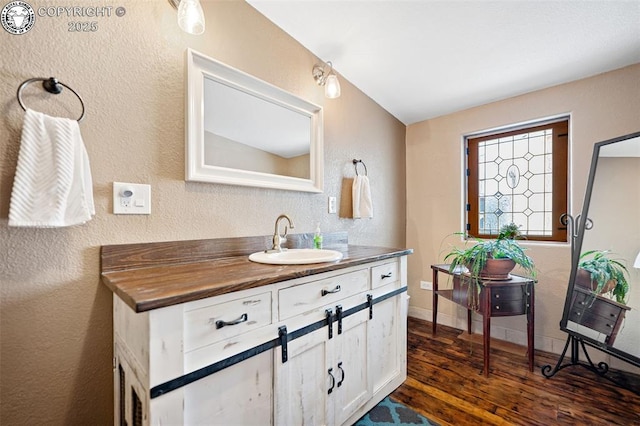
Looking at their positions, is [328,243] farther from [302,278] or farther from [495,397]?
[495,397]

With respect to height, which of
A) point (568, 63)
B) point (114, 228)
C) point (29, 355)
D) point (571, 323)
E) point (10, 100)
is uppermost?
point (568, 63)

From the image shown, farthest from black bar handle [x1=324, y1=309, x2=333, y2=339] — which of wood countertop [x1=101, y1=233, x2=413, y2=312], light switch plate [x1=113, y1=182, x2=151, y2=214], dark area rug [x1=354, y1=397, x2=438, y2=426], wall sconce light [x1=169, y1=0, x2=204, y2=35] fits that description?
wall sconce light [x1=169, y1=0, x2=204, y2=35]

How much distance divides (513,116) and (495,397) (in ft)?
6.83

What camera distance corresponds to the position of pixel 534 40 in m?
1.64

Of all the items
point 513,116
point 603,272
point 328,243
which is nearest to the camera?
point 603,272

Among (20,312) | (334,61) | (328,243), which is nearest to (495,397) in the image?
(328,243)

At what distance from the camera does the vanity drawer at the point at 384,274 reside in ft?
4.87

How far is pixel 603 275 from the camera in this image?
5.61 feet

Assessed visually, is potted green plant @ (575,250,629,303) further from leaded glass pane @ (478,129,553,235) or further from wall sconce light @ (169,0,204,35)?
wall sconce light @ (169,0,204,35)

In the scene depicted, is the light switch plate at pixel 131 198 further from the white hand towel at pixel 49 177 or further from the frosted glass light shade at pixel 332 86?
the frosted glass light shade at pixel 332 86

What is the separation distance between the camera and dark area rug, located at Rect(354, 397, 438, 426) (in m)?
1.40

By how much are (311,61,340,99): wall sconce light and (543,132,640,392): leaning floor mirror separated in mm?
1740

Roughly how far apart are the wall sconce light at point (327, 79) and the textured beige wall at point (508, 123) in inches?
51.4
